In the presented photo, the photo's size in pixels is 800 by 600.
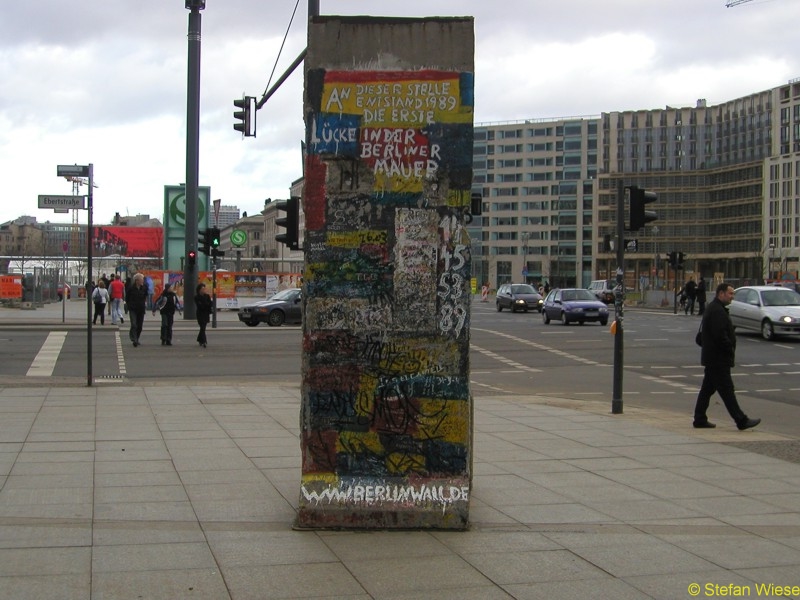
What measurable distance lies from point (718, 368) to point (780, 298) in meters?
18.4

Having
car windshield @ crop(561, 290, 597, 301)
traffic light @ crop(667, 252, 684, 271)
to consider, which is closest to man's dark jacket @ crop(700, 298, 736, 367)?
car windshield @ crop(561, 290, 597, 301)

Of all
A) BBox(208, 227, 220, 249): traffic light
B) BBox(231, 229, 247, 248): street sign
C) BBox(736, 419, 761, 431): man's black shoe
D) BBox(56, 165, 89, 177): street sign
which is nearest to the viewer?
BBox(736, 419, 761, 431): man's black shoe

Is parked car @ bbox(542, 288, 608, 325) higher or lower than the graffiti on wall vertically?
lower

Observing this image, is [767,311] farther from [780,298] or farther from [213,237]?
[213,237]

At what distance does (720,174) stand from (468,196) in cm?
13540

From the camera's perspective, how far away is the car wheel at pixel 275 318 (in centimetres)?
3528

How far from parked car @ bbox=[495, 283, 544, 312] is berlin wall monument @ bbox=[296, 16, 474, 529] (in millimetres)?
43955

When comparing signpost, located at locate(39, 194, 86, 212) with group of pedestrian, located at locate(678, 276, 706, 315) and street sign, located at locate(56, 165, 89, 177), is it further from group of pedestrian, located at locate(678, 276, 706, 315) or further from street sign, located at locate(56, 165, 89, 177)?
group of pedestrian, located at locate(678, 276, 706, 315)

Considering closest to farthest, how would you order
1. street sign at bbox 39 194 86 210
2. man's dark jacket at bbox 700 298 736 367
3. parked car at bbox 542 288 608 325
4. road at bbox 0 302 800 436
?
man's dark jacket at bbox 700 298 736 367
street sign at bbox 39 194 86 210
road at bbox 0 302 800 436
parked car at bbox 542 288 608 325

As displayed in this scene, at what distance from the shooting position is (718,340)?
11688mm

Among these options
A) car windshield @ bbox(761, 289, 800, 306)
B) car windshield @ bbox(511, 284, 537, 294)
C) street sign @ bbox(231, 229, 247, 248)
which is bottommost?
car windshield @ bbox(511, 284, 537, 294)

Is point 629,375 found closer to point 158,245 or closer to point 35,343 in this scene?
point 35,343

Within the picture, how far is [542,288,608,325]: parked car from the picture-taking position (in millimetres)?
37344

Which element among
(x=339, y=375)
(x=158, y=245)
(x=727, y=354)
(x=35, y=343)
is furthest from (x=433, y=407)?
(x=158, y=245)
